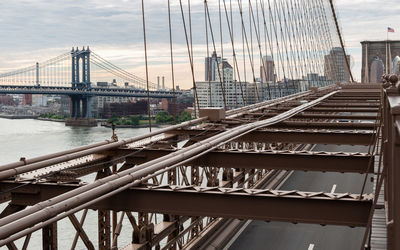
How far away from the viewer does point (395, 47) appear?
89.9m

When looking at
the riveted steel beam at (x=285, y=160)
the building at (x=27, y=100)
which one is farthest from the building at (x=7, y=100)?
the riveted steel beam at (x=285, y=160)

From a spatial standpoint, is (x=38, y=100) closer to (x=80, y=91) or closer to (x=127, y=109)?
(x=80, y=91)

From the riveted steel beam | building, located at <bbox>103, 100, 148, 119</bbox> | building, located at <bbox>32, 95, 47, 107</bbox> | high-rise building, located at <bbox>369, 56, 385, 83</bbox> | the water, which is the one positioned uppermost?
high-rise building, located at <bbox>369, 56, 385, 83</bbox>

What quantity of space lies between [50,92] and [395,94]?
83.5ft

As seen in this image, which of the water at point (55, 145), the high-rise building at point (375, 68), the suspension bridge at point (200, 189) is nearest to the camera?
the suspension bridge at point (200, 189)

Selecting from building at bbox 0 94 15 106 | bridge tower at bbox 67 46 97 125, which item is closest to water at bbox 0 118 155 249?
bridge tower at bbox 67 46 97 125

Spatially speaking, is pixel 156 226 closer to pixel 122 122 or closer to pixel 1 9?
pixel 122 122

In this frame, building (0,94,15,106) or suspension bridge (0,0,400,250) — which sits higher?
building (0,94,15,106)

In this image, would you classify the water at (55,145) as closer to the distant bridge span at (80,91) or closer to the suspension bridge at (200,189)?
the distant bridge span at (80,91)

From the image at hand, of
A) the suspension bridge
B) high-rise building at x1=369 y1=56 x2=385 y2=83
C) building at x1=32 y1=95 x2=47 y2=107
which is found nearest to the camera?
the suspension bridge

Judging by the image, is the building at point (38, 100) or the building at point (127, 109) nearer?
the building at point (127, 109)

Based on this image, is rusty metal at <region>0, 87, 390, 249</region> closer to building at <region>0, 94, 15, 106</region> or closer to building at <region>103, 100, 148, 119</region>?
building at <region>103, 100, 148, 119</region>

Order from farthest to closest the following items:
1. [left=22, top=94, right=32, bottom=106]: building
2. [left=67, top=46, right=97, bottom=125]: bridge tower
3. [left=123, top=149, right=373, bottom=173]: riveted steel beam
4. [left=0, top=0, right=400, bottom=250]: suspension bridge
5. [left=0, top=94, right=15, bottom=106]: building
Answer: [left=22, top=94, right=32, bottom=106]: building < [left=0, top=94, right=15, bottom=106]: building < [left=67, top=46, right=97, bottom=125]: bridge tower < [left=123, top=149, right=373, bottom=173]: riveted steel beam < [left=0, top=0, right=400, bottom=250]: suspension bridge

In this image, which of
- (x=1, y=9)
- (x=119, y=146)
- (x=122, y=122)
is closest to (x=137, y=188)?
(x=119, y=146)
